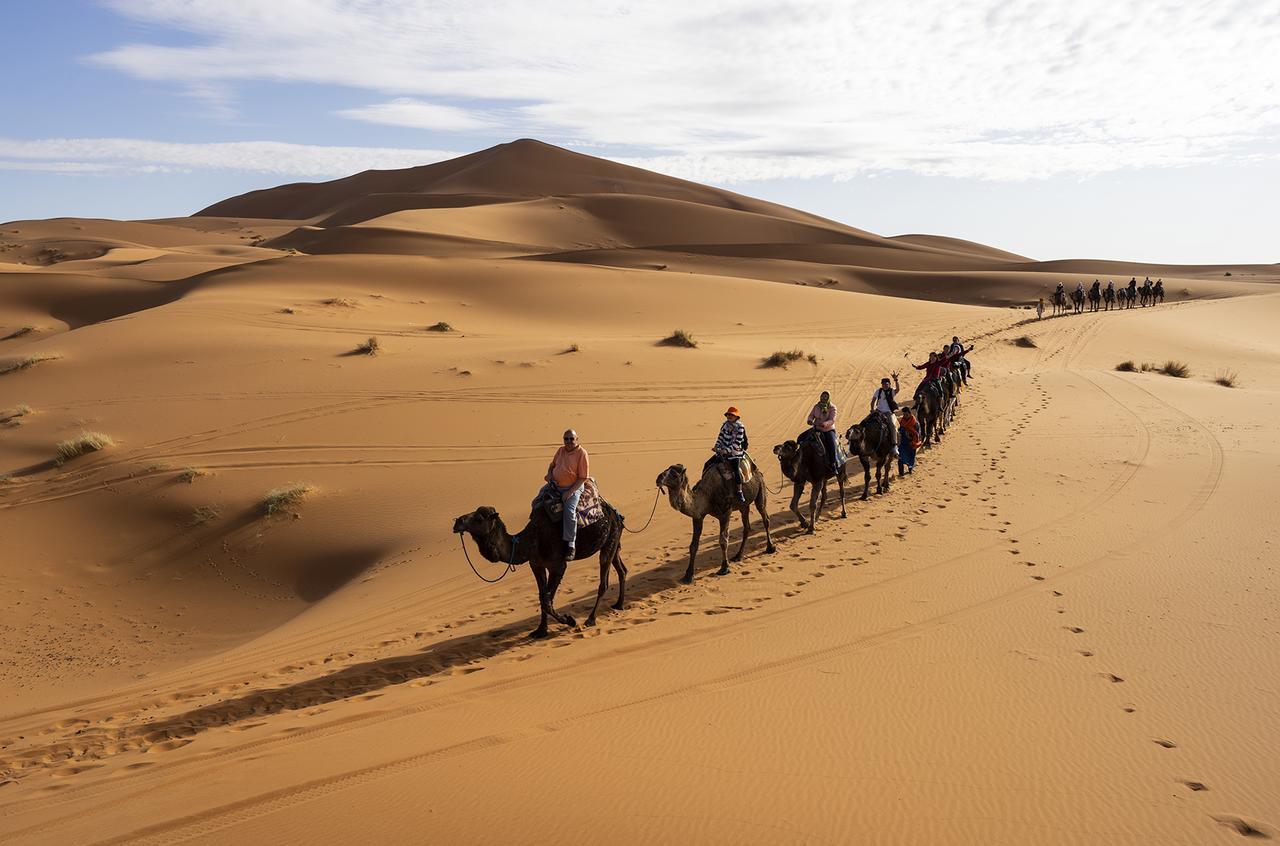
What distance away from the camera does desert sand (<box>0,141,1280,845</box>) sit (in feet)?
18.5

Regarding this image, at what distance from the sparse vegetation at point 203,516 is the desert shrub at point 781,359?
16271 mm

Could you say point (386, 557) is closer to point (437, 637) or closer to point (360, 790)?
point (437, 637)

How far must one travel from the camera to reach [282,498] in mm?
14414

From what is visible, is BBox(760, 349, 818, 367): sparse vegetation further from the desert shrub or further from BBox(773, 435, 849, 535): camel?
BBox(773, 435, 849, 535): camel

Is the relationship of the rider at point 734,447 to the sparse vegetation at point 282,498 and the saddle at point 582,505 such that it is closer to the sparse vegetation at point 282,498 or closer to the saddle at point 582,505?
the saddle at point 582,505

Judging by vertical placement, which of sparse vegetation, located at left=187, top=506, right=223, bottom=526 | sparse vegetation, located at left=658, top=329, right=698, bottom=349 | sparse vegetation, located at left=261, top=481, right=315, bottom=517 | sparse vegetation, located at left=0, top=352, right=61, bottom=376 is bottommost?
sparse vegetation, located at left=187, top=506, right=223, bottom=526

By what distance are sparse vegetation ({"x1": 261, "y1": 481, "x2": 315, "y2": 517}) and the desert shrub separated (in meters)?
15.1

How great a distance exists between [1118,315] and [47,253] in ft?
270

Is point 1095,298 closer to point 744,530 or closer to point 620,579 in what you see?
point 744,530

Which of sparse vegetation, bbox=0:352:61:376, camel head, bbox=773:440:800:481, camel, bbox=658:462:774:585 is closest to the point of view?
camel, bbox=658:462:774:585

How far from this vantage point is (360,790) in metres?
5.77

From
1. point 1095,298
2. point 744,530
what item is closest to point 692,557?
point 744,530

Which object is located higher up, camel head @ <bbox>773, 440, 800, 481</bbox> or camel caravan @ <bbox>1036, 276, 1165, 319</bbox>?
camel caravan @ <bbox>1036, 276, 1165, 319</bbox>

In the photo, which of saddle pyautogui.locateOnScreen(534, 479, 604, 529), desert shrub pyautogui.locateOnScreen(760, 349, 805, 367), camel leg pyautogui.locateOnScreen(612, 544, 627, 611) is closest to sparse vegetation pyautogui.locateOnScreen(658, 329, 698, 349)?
desert shrub pyautogui.locateOnScreen(760, 349, 805, 367)
